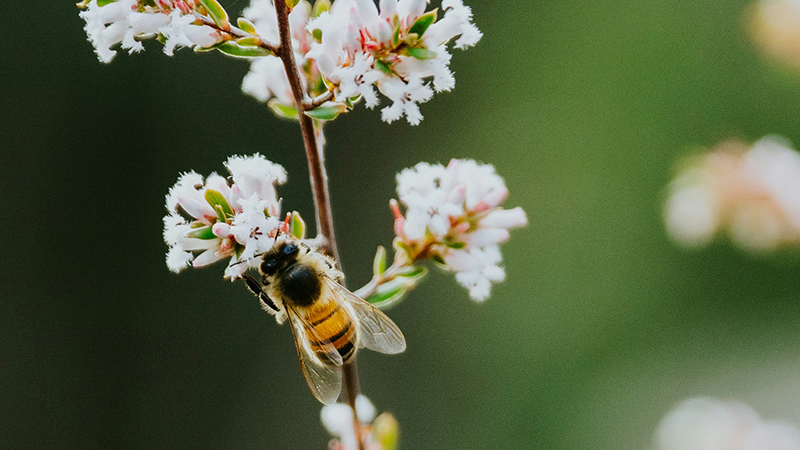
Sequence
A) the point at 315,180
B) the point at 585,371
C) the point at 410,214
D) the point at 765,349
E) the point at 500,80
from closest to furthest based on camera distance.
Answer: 1. the point at 315,180
2. the point at 410,214
3. the point at 765,349
4. the point at 585,371
5. the point at 500,80

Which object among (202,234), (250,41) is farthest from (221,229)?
(250,41)

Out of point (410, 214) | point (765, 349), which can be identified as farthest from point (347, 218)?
point (410, 214)

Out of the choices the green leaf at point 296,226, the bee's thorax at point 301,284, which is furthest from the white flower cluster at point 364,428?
the green leaf at point 296,226

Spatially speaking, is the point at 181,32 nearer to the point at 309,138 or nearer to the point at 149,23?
the point at 149,23

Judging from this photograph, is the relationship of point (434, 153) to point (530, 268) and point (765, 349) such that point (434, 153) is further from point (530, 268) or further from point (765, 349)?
point (765, 349)

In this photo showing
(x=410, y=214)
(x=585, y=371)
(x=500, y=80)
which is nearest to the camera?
(x=410, y=214)

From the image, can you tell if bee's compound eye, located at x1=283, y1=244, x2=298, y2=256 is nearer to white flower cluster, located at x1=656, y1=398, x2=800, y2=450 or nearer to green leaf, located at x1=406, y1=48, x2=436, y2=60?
green leaf, located at x1=406, y1=48, x2=436, y2=60

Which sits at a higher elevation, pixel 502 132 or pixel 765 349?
pixel 502 132
